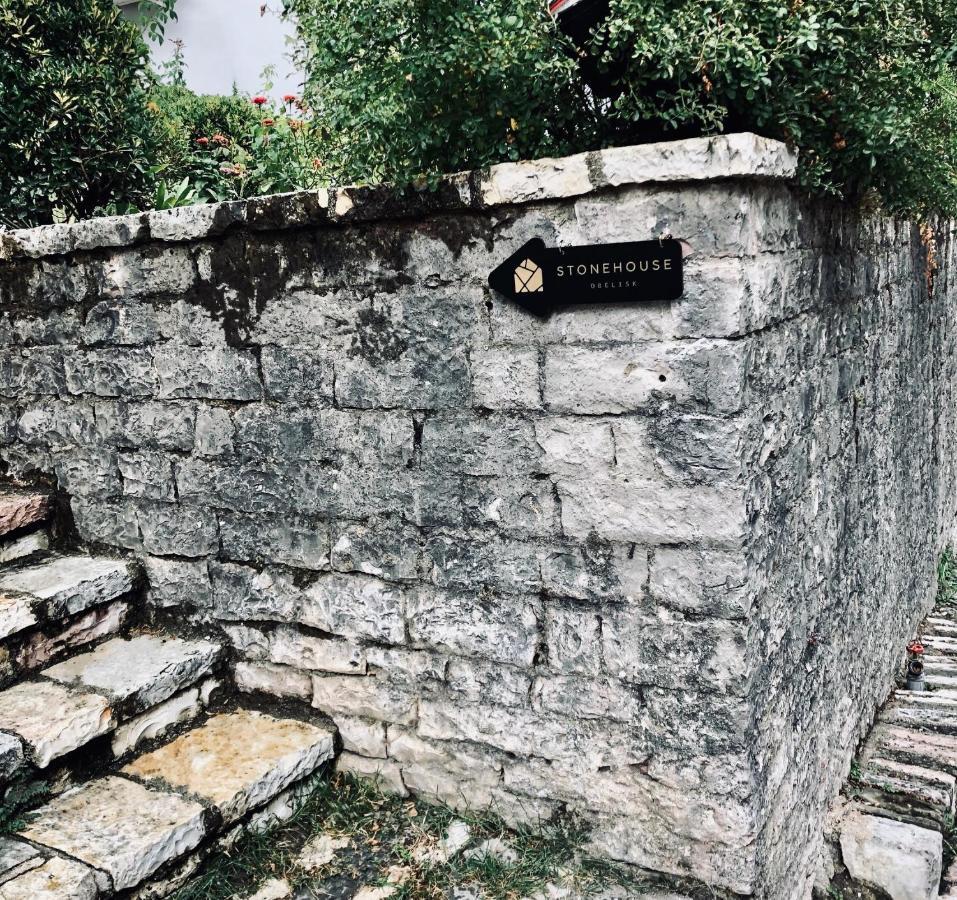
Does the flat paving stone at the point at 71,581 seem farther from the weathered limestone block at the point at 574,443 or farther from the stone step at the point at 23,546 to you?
the weathered limestone block at the point at 574,443

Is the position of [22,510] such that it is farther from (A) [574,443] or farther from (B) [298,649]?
(A) [574,443]

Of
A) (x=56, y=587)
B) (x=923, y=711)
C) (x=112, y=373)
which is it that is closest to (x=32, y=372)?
(x=112, y=373)

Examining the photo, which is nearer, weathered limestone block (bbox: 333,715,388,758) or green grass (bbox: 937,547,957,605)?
weathered limestone block (bbox: 333,715,388,758)

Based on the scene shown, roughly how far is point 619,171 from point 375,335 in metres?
0.90

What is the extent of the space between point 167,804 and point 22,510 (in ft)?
4.77

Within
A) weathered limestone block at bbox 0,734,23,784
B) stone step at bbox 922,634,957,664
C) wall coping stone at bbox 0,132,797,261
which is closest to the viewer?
wall coping stone at bbox 0,132,797,261

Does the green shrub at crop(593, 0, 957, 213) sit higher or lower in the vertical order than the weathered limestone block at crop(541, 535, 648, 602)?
higher

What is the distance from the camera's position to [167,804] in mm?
2520

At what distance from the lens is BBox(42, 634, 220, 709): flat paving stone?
284 centimetres

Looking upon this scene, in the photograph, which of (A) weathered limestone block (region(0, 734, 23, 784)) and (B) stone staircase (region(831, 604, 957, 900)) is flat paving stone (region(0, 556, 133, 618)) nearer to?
(A) weathered limestone block (region(0, 734, 23, 784))

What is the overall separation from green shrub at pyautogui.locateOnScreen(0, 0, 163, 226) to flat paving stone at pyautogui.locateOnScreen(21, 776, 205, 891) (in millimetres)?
2596

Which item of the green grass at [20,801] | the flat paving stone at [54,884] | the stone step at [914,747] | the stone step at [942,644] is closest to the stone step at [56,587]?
the green grass at [20,801]

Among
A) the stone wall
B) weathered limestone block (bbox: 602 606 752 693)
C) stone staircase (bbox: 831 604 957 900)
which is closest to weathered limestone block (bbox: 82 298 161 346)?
the stone wall

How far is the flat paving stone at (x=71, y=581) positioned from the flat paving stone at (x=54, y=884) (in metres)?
0.98
